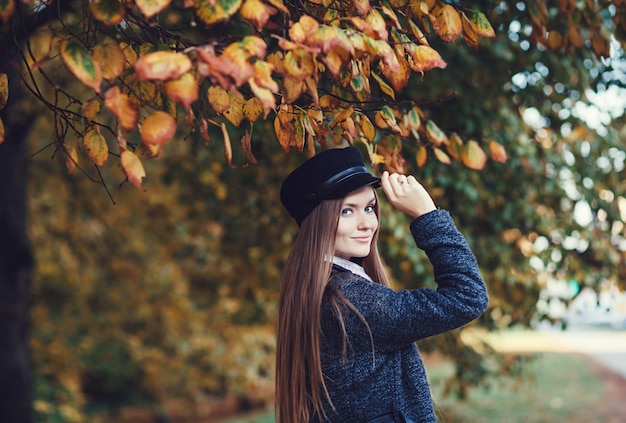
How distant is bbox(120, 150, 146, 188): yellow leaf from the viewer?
1880 mm

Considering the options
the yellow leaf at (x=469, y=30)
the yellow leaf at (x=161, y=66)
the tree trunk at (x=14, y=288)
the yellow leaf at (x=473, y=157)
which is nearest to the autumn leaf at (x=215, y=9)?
the yellow leaf at (x=161, y=66)

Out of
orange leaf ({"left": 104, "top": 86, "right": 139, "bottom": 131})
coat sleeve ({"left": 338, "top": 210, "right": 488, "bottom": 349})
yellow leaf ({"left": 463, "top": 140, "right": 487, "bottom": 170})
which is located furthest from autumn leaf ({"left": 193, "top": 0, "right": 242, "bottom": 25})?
yellow leaf ({"left": 463, "top": 140, "right": 487, "bottom": 170})

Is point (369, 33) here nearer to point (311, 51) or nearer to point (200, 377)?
point (311, 51)

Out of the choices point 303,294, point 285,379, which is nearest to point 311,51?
point 303,294

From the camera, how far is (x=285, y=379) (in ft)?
8.16

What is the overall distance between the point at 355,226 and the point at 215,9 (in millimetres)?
987

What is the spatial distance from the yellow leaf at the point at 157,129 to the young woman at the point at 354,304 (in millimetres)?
791

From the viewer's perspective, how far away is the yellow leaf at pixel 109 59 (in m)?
1.87

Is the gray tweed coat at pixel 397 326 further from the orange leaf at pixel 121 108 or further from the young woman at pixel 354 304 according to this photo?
the orange leaf at pixel 121 108

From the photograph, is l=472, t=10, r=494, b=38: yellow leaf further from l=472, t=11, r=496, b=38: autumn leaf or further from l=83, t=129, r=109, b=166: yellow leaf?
l=83, t=129, r=109, b=166: yellow leaf

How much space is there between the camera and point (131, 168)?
189 centimetres

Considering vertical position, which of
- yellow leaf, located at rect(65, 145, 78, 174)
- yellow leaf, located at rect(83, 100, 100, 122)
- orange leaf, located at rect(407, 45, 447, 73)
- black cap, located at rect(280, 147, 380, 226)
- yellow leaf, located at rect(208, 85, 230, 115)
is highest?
yellow leaf, located at rect(83, 100, 100, 122)

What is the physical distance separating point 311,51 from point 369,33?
0.26 m

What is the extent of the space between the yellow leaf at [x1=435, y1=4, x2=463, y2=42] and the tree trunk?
4.80 m
